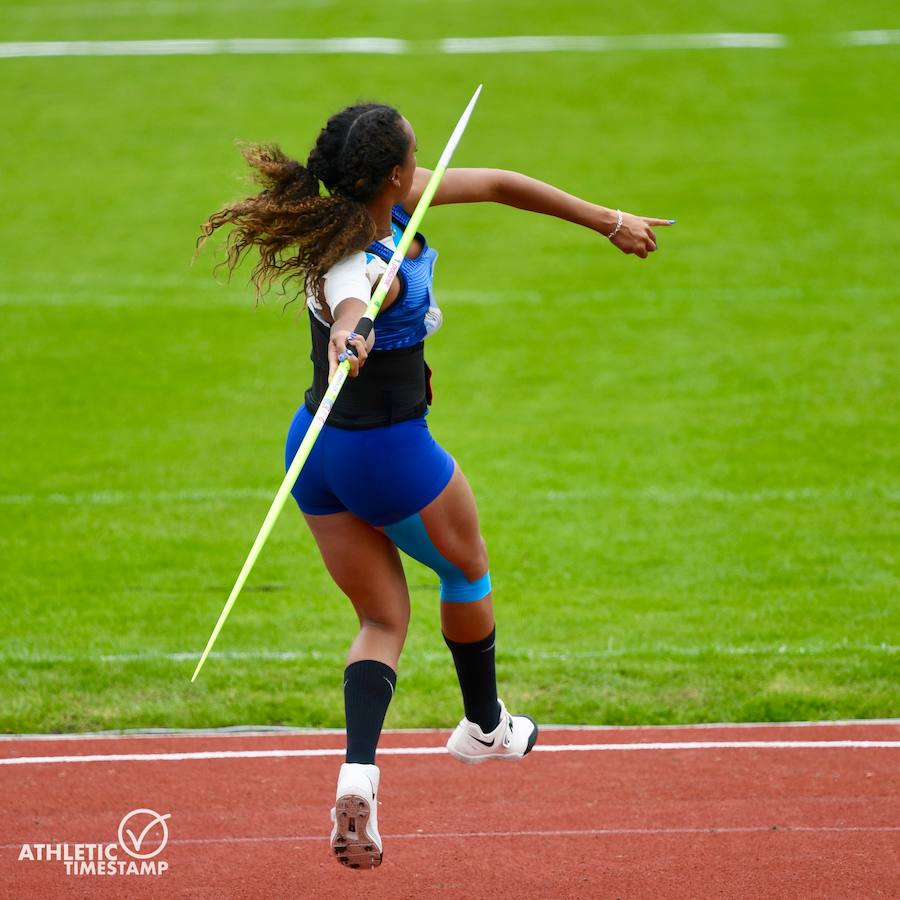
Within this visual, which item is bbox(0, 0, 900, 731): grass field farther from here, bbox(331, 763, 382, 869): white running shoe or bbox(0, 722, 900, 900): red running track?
bbox(331, 763, 382, 869): white running shoe

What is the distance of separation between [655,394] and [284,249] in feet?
29.1

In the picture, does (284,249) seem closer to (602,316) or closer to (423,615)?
(423,615)

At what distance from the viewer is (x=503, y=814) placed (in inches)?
236

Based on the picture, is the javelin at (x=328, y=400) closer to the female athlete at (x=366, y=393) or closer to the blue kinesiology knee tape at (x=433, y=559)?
the female athlete at (x=366, y=393)

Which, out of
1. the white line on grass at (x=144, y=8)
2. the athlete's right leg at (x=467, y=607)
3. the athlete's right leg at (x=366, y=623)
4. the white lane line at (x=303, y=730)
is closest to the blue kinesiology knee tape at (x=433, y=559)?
the athlete's right leg at (x=467, y=607)

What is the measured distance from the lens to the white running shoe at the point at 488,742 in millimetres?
5234

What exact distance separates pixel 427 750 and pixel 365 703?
2.13 m

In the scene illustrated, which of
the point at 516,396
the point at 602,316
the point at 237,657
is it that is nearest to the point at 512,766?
the point at 237,657

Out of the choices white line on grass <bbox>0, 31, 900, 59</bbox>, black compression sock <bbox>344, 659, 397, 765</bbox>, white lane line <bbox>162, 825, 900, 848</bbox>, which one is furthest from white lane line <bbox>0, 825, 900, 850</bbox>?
white line on grass <bbox>0, 31, 900, 59</bbox>

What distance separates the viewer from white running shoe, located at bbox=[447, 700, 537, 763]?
523 cm

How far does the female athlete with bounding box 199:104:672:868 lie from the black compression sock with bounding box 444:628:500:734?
31 centimetres

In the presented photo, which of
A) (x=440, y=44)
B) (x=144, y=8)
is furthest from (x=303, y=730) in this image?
(x=144, y=8)

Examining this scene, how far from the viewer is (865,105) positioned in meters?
20.3

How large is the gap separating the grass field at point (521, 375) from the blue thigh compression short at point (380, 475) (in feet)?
9.03
